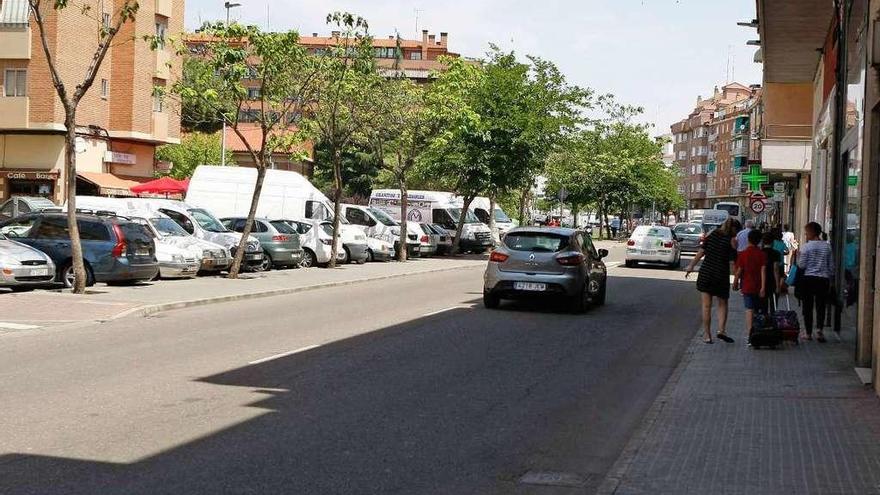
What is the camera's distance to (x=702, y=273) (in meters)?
16.2

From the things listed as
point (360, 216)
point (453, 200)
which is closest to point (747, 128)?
point (453, 200)

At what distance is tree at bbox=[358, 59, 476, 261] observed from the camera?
128 feet

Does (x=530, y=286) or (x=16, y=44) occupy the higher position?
(x=16, y=44)

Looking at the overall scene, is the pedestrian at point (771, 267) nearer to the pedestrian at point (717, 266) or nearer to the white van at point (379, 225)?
the pedestrian at point (717, 266)

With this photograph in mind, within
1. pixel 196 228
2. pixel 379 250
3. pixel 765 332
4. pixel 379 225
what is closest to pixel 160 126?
pixel 379 225

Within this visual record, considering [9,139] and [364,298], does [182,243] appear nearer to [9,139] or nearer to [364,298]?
[364,298]

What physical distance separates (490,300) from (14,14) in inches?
1260

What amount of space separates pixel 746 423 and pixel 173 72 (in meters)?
48.0

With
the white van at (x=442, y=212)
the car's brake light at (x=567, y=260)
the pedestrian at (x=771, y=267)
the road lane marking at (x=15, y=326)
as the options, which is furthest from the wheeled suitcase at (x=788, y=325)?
the white van at (x=442, y=212)

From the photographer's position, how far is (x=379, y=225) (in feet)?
143

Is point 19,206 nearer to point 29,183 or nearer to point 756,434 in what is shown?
point 29,183

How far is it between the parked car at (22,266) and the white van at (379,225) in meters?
19.7

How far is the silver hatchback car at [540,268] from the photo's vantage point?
66.2 feet

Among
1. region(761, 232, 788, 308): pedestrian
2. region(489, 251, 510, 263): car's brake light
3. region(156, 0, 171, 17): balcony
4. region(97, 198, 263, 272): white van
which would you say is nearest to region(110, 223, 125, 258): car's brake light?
region(97, 198, 263, 272): white van
